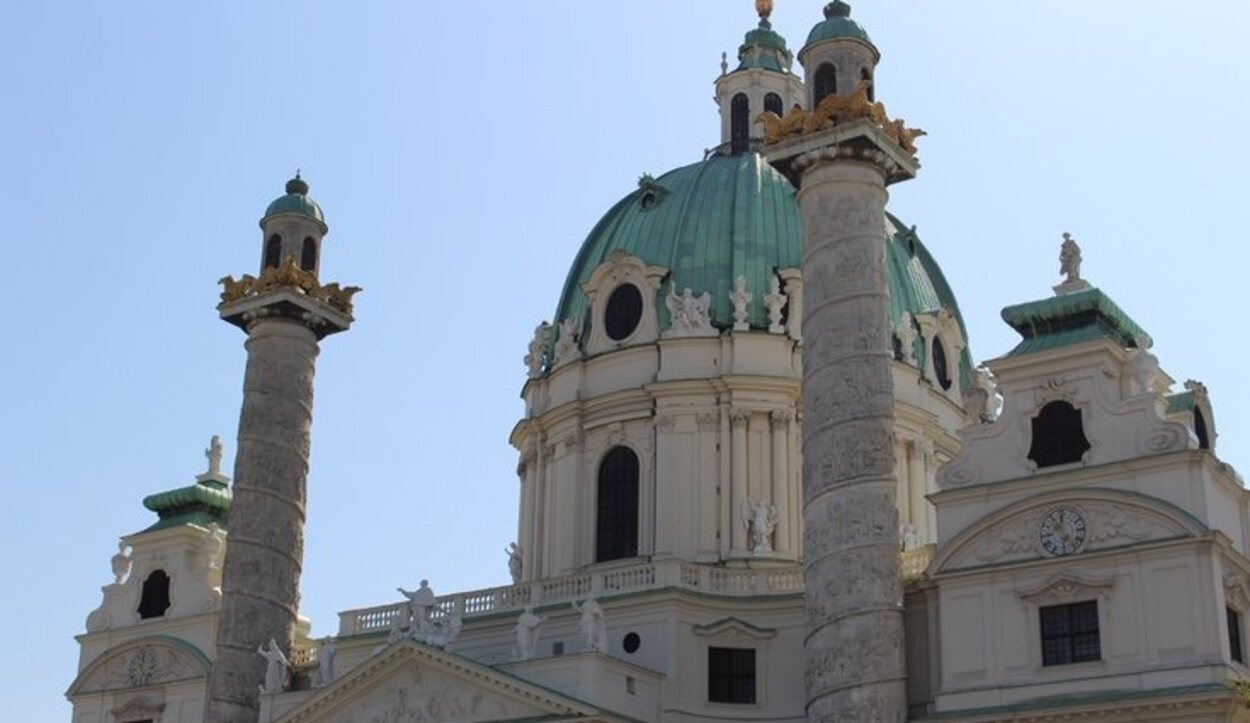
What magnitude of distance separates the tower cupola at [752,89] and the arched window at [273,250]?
13.9m

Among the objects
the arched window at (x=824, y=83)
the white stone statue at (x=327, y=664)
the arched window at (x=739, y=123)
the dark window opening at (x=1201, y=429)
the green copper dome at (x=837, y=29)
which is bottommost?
the white stone statue at (x=327, y=664)

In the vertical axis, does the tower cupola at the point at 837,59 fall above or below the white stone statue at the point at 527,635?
above

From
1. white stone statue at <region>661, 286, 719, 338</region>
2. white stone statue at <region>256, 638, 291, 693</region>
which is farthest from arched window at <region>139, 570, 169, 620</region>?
white stone statue at <region>661, 286, 719, 338</region>

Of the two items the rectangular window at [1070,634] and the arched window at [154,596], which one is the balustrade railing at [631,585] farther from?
the arched window at [154,596]

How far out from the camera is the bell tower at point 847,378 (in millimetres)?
35531

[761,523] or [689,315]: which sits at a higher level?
[689,315]

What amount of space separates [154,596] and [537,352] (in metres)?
12.7

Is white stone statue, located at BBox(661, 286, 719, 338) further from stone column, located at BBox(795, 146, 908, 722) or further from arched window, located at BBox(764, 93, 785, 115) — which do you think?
stone column, located at BBox(795, 146, 908, 722)

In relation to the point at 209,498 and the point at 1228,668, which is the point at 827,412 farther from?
the point at 209,498

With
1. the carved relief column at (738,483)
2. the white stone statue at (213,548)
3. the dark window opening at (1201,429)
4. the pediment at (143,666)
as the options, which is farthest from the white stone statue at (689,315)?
the pediment at (143,666)

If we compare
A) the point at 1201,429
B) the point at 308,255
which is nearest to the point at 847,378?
the point at 1201,429

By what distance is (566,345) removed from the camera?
51344 mm

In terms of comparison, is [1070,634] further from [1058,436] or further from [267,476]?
[267,476]

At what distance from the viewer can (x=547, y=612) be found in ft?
142
